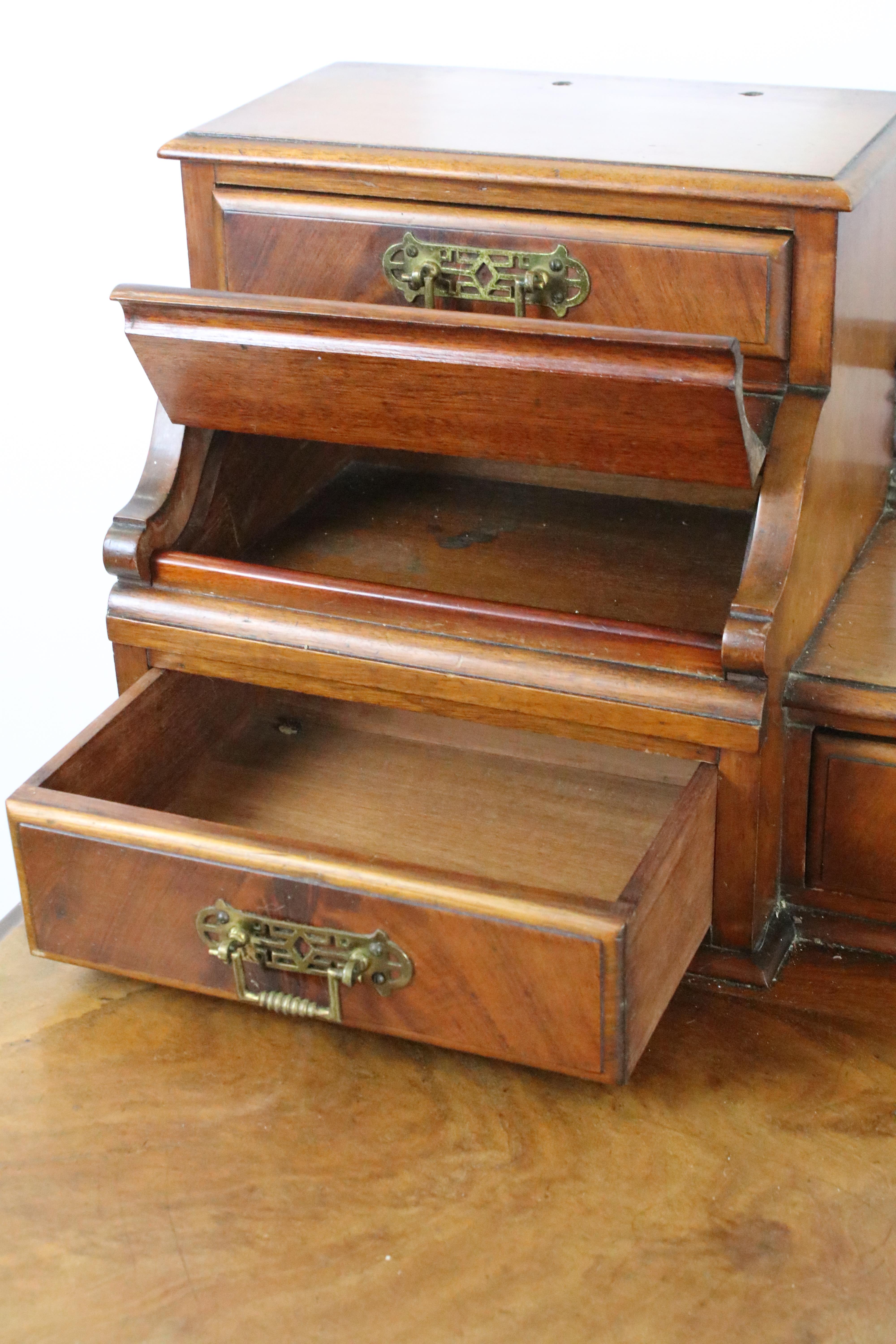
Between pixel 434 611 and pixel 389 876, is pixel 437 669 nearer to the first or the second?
pixel 434 611

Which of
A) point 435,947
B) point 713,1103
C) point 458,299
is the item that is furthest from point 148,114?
point 713,1103

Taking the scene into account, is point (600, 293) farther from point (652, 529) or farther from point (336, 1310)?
point (336, 1310)

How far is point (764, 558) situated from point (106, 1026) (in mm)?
639

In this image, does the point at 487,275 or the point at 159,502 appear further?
the point at 159,502

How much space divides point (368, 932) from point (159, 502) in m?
0.48

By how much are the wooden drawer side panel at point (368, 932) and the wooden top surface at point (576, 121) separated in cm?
59

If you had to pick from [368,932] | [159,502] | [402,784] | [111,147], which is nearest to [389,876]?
[368,932]

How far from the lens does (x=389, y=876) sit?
123cm

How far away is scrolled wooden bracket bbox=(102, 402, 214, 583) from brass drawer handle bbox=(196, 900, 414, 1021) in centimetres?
36

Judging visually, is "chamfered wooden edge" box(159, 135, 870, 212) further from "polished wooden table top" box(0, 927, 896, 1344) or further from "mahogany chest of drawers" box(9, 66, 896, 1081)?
"polished wooden table top" box(0, 927, 896, 1344)

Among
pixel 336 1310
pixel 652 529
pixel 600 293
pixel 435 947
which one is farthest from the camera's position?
pixel 652 529

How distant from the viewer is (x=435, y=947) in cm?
124

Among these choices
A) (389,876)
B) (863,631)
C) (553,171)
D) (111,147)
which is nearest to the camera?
(389,876)

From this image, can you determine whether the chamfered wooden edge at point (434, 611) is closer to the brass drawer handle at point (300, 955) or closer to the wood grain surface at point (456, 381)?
the wood grain surface at point (456, 381)
